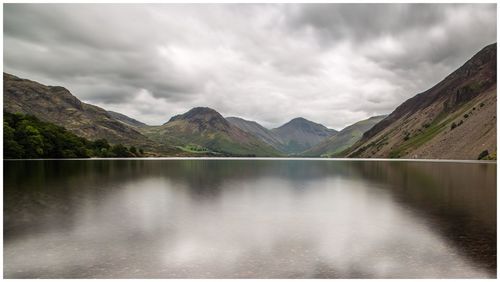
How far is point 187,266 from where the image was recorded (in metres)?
22.2

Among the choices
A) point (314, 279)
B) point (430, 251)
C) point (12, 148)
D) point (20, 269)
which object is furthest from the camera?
point (12, 148)

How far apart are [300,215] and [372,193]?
25.0 meters

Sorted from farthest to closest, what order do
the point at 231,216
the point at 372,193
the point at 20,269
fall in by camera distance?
1. the point at 372,193
2. the point at 231,216
3. the point at 20,269

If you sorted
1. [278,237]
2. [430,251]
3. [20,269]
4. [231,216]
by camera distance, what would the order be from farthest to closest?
[231,216], [278,237], [430,251], [20,269]

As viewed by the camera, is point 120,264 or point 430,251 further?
point 430,251

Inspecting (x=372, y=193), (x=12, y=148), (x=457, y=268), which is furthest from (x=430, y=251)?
(x=12, y=148)

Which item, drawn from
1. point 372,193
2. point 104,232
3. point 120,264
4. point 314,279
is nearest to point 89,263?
point 120,264

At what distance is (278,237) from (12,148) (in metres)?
180

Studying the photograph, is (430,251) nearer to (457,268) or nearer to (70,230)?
(457,268)

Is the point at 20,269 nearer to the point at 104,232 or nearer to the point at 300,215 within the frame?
the point at 104,232

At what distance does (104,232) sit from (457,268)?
84.6ft

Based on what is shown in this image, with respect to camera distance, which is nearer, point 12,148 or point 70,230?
point 70,230

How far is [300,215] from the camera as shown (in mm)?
40250

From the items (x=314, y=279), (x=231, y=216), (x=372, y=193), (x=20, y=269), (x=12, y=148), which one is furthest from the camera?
(x=12, y=148)
